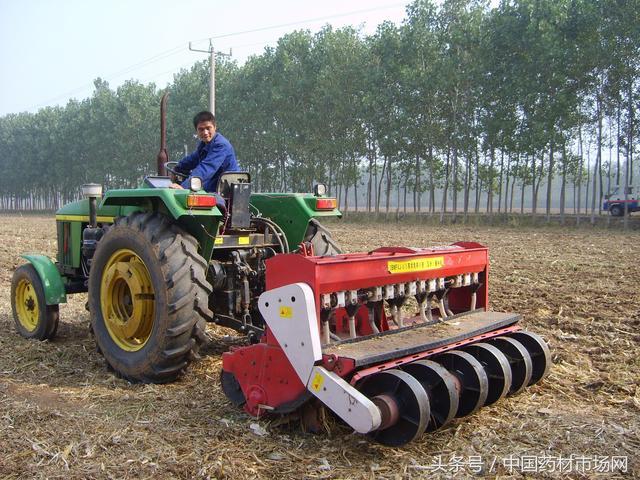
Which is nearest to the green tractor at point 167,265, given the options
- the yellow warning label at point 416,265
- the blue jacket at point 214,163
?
the blue jacket at point 214,163

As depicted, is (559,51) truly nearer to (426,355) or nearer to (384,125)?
(384,125)

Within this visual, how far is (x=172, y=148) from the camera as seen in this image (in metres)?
43.8

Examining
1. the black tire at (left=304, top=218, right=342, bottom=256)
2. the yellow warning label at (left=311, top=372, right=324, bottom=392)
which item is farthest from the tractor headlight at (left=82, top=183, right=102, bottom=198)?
the yellow warning label at (left=311, top=372, right=324, bottom=392)

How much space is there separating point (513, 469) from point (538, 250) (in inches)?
459

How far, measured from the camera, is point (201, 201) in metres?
4.11

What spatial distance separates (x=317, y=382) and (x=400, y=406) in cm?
45

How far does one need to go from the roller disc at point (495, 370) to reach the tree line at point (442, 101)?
934 inches

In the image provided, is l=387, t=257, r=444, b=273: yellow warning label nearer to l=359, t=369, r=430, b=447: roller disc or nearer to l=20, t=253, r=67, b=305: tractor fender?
l=359, t=369, r=430, b=447: roller disc

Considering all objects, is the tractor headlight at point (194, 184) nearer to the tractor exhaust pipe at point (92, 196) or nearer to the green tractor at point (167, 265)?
the green tractor at point (167, 265)

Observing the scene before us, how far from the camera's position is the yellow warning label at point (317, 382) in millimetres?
3156

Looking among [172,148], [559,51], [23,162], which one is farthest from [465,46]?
[23,162]

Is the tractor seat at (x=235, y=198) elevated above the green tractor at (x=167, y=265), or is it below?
above

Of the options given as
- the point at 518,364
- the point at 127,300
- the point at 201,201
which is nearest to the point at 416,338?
the point at 518,364

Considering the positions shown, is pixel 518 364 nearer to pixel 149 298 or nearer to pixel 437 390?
pixel 437 390
